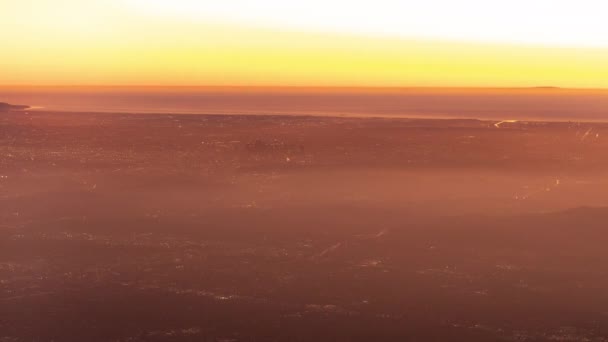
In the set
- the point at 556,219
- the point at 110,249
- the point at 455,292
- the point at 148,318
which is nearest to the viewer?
the point at 148,318

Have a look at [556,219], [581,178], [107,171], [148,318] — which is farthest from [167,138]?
[148,318]

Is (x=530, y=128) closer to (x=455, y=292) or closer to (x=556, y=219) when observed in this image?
(x=556, y=219)

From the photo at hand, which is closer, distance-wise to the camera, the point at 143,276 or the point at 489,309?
the point at 489,309

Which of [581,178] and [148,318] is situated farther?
[581,178]

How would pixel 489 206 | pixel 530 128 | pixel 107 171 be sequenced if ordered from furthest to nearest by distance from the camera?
pixel 530 128 → pixel 107 171 → pixel 489 206

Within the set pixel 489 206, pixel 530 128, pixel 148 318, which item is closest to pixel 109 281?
pixel 148 318

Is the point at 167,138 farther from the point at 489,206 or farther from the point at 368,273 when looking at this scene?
the point at 368,273
